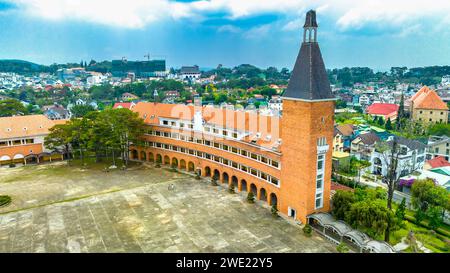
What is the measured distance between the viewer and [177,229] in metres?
32.5

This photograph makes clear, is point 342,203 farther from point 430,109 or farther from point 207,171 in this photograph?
point 430,109

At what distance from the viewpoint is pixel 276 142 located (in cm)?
3719

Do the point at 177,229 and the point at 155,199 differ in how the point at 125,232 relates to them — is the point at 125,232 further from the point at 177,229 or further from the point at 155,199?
the point at 155,199

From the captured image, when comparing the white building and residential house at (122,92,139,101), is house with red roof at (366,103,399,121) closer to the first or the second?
the white building

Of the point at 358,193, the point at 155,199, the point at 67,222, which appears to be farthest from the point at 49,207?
the point at 358,193

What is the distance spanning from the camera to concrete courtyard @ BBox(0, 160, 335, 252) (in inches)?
1170

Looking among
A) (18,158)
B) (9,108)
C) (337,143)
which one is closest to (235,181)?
(337,143)

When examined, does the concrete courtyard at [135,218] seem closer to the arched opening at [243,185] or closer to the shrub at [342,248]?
the shrub at [342,248]

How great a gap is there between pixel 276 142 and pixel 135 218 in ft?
58.7

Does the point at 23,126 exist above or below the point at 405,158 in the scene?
above

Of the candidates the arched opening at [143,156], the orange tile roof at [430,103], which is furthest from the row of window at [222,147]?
the orange tile roof at [430,103]

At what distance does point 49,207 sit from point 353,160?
161 feet

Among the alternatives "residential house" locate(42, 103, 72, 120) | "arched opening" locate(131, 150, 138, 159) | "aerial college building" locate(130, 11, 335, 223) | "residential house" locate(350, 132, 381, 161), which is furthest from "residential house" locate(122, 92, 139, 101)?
"residential house" locate(350, 132, 381, 161)

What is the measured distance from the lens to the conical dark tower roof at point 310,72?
106ft
